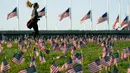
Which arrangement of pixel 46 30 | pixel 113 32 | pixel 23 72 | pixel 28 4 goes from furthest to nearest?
pixel 113 32 < pixel 46 30 < pixel 28 4 < pixel 23 72

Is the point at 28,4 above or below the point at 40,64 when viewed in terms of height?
above

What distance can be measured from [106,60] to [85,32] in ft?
144

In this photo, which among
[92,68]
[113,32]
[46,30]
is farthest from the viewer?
[113,32]

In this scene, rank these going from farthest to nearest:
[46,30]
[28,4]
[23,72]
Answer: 1. [46,30]
2. [28,4]
3. [23,72]

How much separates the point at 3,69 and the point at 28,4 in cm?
1500

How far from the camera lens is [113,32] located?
57938 millimetres

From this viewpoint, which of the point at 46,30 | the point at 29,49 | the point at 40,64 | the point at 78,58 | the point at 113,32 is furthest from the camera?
the point at 113,32

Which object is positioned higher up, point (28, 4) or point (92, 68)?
point (28, 4)

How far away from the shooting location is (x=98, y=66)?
32.5ft

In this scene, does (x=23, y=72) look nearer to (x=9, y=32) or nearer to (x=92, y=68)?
(x=92, y=68)

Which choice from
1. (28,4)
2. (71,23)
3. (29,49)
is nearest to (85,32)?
(71,23)

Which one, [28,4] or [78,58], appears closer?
[78,58]

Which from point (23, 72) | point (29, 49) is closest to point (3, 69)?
point (23, 72)

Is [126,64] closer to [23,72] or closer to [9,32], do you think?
[23,72]
